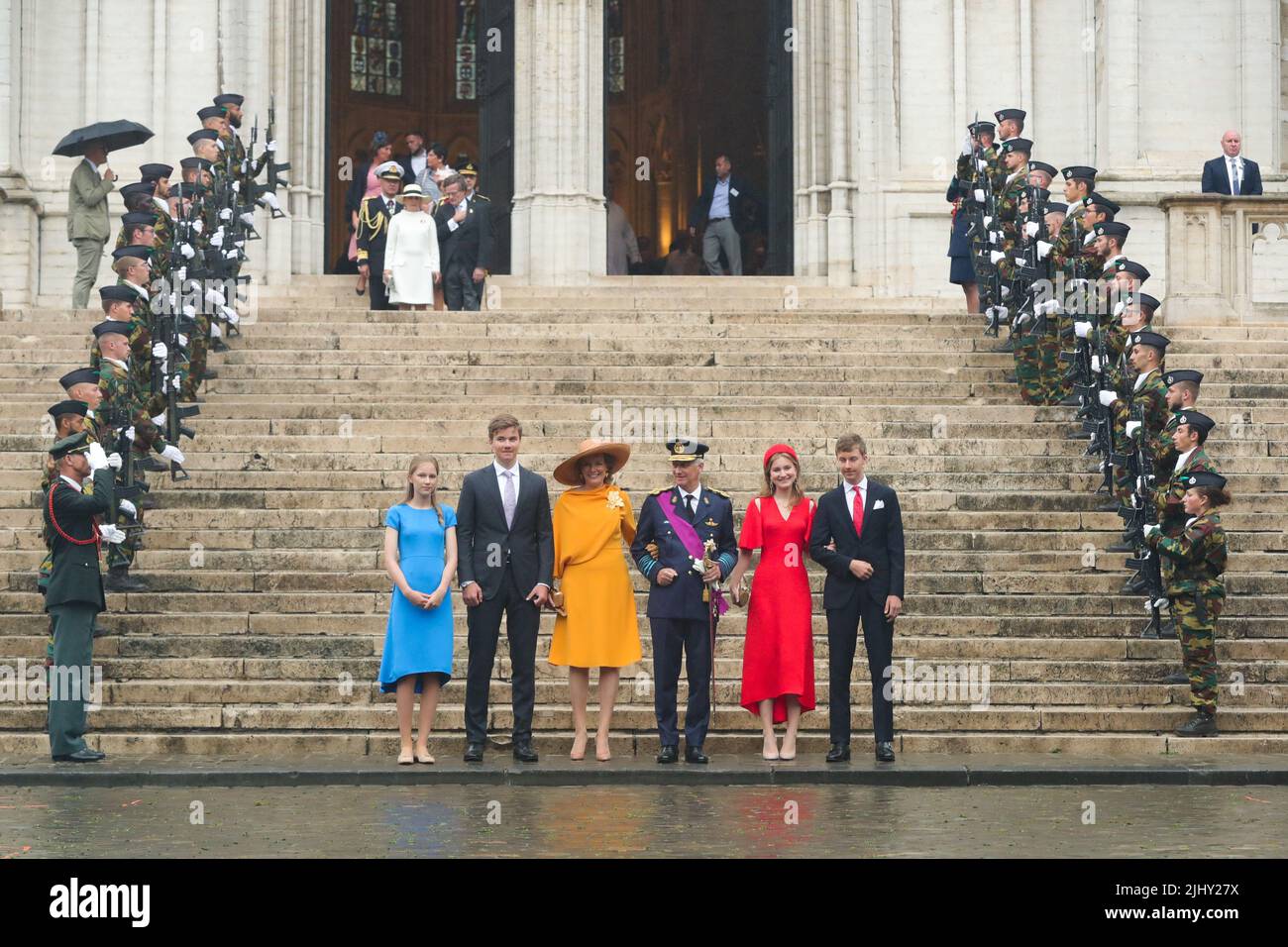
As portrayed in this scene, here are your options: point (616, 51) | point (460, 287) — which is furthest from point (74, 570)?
point (616, 51)

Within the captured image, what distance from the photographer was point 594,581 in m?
12.6

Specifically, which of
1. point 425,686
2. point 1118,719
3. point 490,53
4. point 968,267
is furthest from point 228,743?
point 490,53

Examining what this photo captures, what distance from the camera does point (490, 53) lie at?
2495cm

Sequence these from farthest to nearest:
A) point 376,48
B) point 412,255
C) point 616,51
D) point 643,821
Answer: point 376,48 < point 616,51 < point 412,255 < point 643,821

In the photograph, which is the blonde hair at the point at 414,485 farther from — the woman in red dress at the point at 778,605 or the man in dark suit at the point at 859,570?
the man in dark suit at the point at 859,570

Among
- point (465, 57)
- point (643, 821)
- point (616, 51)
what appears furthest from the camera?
point (465, 57)

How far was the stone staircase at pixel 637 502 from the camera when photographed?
1313 centimetres

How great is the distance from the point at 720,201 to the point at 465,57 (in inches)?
986

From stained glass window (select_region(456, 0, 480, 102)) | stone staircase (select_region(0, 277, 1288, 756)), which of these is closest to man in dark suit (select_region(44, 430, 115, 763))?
stone staircase (select_region(0, 277, 1288, 756))

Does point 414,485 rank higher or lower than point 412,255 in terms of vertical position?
lower

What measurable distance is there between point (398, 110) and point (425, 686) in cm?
3687

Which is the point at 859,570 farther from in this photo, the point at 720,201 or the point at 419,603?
the point at 720,201

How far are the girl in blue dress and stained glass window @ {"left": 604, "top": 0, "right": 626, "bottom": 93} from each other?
3114 cm

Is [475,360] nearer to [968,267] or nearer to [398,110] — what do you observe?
[968,267]
